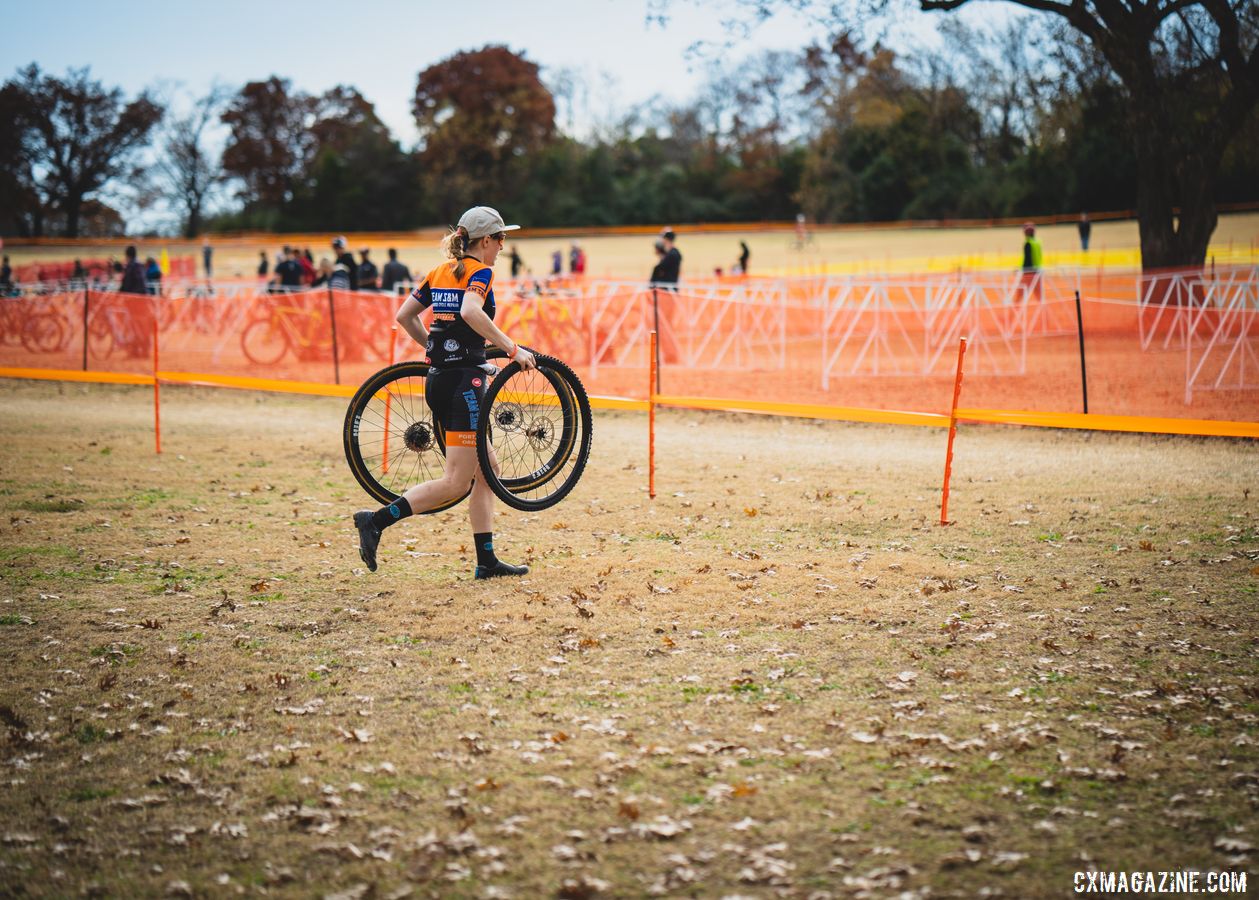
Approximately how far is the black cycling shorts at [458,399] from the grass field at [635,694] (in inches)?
37.6

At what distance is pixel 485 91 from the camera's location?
2552 inches

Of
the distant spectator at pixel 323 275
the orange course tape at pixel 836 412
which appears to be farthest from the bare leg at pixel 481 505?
the distant spectator at pixel 323 275

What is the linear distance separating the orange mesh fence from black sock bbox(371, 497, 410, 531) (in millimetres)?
7900

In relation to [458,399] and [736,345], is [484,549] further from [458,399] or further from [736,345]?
[736,345]

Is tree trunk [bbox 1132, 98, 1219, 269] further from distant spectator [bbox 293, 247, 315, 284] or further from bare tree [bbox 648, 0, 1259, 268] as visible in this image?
distant spectator [bbox 293, 247, 315, 284]

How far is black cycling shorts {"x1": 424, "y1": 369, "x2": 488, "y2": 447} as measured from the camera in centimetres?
625

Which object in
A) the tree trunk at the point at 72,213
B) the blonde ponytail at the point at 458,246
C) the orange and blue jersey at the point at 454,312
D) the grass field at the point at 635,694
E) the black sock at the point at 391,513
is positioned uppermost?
the tree trunk at the point at 72,213

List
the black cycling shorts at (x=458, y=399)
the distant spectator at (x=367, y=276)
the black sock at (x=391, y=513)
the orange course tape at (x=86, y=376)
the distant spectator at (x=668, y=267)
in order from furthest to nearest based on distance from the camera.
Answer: the distant spectator at (x=367, y=276), the distant spectator at (x=668, y=267), the orange course tape at (x=86, y=376), the black sock at (x=391, y=513), the black cycling shorts at (x=458, y=399)

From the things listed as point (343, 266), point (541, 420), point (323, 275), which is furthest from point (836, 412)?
point (323, 275)

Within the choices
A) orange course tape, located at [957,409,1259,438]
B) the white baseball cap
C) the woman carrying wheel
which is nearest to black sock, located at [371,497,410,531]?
the woman carrying wheel

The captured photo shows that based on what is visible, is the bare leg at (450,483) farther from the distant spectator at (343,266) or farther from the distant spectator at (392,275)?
the distant spectator at (392,275)

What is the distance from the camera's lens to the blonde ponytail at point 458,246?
6121 millimetres

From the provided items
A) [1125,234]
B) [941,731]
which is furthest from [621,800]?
[1125,234]

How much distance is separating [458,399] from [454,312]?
486 mm
